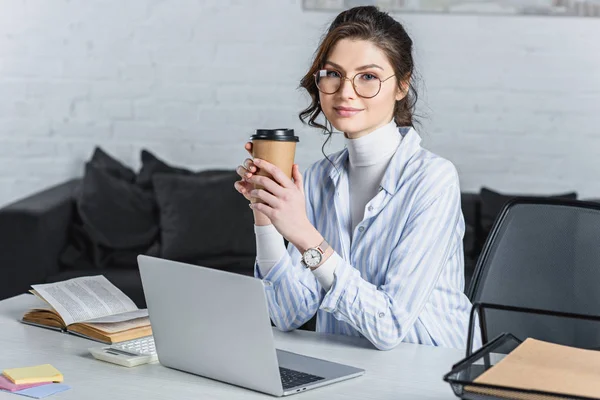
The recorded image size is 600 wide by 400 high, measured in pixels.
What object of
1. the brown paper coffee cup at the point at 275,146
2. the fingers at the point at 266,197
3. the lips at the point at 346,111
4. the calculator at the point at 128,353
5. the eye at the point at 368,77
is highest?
the eye at the point at 368,77

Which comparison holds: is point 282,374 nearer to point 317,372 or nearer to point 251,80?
point 317,372

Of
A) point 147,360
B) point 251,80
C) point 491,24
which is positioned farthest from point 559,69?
point 147,360

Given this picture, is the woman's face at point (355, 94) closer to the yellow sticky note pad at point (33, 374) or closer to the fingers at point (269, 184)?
the fingers at point (269, 184)

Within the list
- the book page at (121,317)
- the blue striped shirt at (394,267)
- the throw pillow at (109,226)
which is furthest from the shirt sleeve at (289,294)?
the throw pillow at (109,226)

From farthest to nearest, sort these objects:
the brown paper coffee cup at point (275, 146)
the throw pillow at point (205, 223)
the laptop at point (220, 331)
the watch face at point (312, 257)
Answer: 1. the throw pillow at point (205, 223)
2. the watch face at point (312, 257)
3. the brown paper coffee cup at point (275, 146)
4. the laptop at point (220, 331)

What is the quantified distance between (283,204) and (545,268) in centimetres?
56

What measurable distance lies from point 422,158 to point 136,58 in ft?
7.66

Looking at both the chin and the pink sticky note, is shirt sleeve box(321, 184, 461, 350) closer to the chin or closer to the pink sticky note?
the chin

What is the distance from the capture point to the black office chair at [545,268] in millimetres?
1736

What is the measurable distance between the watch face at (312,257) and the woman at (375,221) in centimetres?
1

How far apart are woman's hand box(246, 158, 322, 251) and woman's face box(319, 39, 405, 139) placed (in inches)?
9.2

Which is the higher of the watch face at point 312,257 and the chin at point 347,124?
the chin at point 347,124

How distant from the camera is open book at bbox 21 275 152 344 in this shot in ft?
5.76

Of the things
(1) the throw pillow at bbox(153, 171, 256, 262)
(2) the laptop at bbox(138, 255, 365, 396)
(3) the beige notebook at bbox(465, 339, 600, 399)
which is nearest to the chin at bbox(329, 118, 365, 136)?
(2) the laptop at bbox(138, 255, 365, 396)
